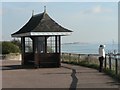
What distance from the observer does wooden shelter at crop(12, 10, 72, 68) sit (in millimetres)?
28422

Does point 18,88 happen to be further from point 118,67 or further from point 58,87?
point 118,67

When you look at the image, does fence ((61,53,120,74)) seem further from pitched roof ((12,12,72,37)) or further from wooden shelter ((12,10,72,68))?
pitched roof ((12,12,72,37))

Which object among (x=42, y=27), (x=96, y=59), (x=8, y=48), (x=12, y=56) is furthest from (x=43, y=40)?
(x=8, y=48)

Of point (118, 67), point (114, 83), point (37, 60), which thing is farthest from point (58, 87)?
point (37, 60)

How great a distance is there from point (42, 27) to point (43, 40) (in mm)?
1165


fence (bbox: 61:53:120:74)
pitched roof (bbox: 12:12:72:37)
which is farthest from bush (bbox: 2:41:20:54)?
pitched roof (bbox: 12:12:72:37)

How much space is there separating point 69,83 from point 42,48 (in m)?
12.4

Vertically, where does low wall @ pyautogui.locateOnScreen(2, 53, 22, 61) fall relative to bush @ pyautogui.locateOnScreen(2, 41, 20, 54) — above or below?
below

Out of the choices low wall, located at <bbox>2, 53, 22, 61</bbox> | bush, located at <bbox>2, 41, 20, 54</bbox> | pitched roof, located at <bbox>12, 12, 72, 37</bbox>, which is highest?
pitched roof, located at <bbox>12, 12, 72, 37</bbox>

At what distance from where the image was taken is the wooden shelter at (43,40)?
93.2 feet

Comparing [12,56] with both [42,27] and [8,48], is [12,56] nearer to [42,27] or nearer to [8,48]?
[8,48]

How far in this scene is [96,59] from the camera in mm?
29969

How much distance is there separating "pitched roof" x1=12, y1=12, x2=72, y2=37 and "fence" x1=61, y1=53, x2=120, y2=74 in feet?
10.4

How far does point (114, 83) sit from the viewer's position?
55.9 feet
